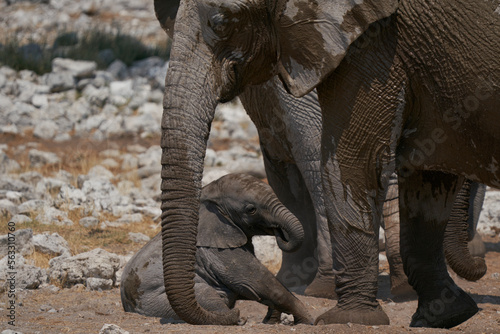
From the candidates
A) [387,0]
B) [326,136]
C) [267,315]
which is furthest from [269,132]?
[387,0]

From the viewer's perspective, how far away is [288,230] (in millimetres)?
5051

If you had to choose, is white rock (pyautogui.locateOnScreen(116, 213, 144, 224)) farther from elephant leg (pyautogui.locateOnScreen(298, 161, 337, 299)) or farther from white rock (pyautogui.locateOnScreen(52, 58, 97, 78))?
white rock (pyautogui.locateOnScreen(52, 58, 97, 78))

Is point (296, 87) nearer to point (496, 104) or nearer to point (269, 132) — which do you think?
point (496, 104)

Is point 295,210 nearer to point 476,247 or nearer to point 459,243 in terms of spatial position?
point 459,243

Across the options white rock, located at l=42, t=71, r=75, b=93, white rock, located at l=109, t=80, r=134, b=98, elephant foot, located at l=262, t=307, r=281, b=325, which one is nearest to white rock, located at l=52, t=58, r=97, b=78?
white rock, located at l=42, t=71, r=75, b=93

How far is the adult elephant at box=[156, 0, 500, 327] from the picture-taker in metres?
3.79

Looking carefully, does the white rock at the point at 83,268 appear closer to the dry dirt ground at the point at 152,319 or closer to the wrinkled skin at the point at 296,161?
the dry dirt ground at the point at 152,319

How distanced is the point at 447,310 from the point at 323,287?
126 cm

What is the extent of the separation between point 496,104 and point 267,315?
6.68 ft

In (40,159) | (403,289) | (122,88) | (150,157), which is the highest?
(122,88)

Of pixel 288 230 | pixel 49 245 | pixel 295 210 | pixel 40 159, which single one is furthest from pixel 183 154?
pixel 40 159

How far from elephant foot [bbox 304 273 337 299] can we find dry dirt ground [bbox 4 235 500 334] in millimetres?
79

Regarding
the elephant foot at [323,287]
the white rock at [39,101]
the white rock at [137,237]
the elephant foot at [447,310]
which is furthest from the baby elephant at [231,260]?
the white rock at [39,101]

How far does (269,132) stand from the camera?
19.9 feet
